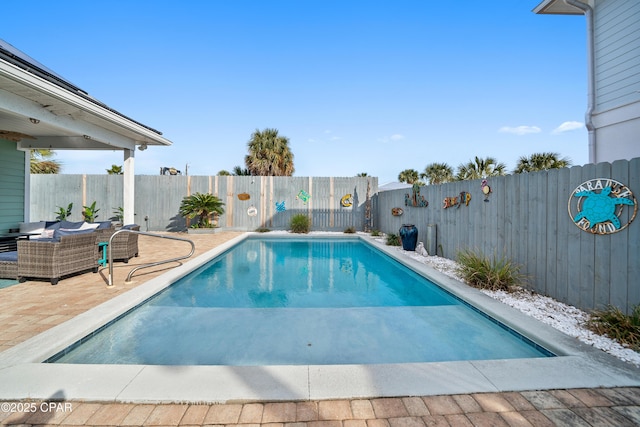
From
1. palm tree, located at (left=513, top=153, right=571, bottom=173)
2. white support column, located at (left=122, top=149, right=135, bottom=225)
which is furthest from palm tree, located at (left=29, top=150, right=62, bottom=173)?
palm tree, located at (left=513, top=153, right=571, bottom=173)

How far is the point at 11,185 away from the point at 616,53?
46.7ft

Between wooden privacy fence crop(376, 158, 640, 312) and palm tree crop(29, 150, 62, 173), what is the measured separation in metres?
19.0

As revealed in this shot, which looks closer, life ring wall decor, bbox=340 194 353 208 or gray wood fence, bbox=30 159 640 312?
gray wood fence, bbox=30 159 640 312

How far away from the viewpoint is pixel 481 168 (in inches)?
805

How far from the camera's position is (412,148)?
52.6ft

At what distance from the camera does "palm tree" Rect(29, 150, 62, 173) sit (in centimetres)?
1417

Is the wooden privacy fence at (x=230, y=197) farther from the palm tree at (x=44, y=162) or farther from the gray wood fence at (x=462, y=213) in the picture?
the palm tree at (x=44, y=162)

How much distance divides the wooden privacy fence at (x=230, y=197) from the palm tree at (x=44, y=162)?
3.96m

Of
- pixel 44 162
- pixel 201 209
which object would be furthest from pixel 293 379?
pixel 44 162

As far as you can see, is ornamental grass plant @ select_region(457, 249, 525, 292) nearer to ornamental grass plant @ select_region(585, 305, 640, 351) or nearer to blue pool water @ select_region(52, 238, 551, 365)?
blue pool water @ select_region(52, 238, 551, 365)

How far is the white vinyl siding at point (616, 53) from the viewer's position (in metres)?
5.32

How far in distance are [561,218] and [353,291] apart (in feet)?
10.0

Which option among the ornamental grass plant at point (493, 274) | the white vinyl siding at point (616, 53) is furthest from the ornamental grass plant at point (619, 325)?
the white vinyl siding at point (616, 53)

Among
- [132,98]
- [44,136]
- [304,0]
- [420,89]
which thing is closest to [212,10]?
[304,0]
